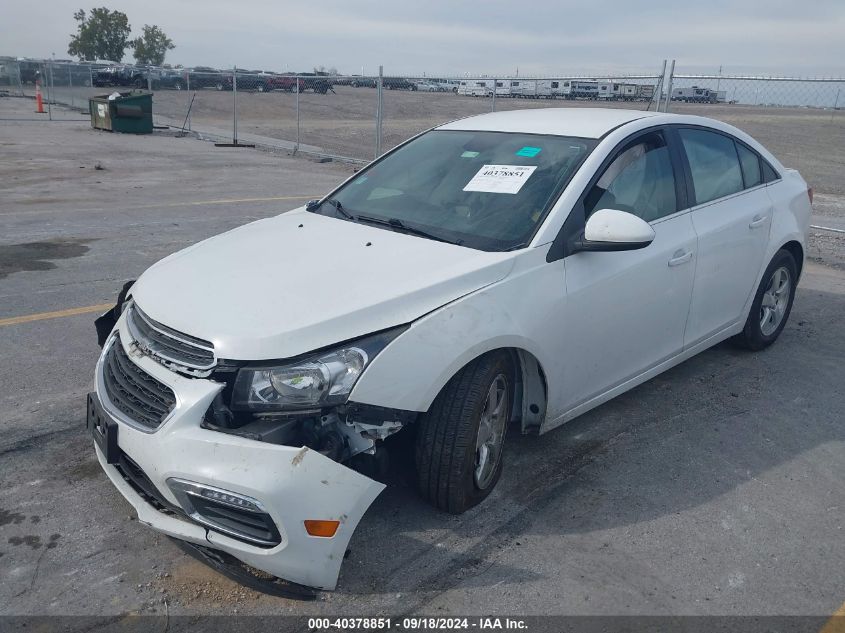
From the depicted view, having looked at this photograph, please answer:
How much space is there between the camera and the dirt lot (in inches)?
113

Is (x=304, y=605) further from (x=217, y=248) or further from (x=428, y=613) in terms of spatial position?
(x=217, y=248)

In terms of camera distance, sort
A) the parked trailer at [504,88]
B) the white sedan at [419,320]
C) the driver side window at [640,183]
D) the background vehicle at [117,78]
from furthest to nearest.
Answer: the background vehicle at [117,78], the parked trailer at [504,88], the driver side window at [640,183], the white sedan at [419,320]

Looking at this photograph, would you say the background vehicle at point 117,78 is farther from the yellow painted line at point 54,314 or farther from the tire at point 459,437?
the tire at point 459,437

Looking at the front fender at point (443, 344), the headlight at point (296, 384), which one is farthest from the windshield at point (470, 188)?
the headlight at point (296, 384)

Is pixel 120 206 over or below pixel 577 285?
below

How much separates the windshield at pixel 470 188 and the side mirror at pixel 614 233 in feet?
0.81

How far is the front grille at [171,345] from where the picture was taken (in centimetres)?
280

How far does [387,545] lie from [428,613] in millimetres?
428

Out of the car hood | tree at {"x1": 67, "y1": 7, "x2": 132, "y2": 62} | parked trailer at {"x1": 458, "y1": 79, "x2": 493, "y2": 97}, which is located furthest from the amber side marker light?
tree at {"x1": 67, "y1": 7, "x2": 132, "y2": 62}

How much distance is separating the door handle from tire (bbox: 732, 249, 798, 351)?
118cm

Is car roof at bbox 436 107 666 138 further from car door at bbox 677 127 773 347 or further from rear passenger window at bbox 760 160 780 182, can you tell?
rear passenger window at bbox 760 160 780 182

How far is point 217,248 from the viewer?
3.82 metres

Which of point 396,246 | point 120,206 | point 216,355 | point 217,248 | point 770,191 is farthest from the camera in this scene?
point 120,206

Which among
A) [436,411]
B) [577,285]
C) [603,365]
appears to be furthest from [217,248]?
[603,365]
